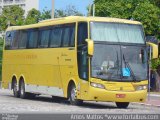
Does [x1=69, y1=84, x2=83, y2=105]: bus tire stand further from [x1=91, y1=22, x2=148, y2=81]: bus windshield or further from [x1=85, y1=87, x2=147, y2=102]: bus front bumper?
[x1=91, y1=22, x2=148, y2=81]: bus windshield

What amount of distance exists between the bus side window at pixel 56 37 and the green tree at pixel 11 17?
46450mm

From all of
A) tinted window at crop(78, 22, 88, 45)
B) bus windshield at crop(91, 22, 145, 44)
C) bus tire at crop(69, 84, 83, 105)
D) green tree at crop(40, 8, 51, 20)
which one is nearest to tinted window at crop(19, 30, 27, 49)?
bus tire at crop(69, 84, 83, 105)

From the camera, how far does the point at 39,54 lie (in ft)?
87.1

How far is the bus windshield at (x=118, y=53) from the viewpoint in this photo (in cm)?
2158

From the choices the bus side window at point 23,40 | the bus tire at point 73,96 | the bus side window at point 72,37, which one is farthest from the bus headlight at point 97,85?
the bus side window at point 23,40

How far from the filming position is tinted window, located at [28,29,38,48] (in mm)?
27125

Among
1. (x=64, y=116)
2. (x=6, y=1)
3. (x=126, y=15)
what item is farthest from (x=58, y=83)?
(x=6, y=1)

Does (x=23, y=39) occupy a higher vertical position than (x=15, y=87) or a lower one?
higher

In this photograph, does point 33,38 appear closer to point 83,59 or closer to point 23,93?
point 23,93

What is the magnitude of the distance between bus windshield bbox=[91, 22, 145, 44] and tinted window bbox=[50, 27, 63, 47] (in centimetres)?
259

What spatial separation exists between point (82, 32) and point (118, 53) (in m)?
1.61

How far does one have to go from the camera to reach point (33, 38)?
2736 cm

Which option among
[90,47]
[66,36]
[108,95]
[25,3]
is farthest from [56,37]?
[25,3]

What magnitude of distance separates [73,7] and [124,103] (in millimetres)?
46871
